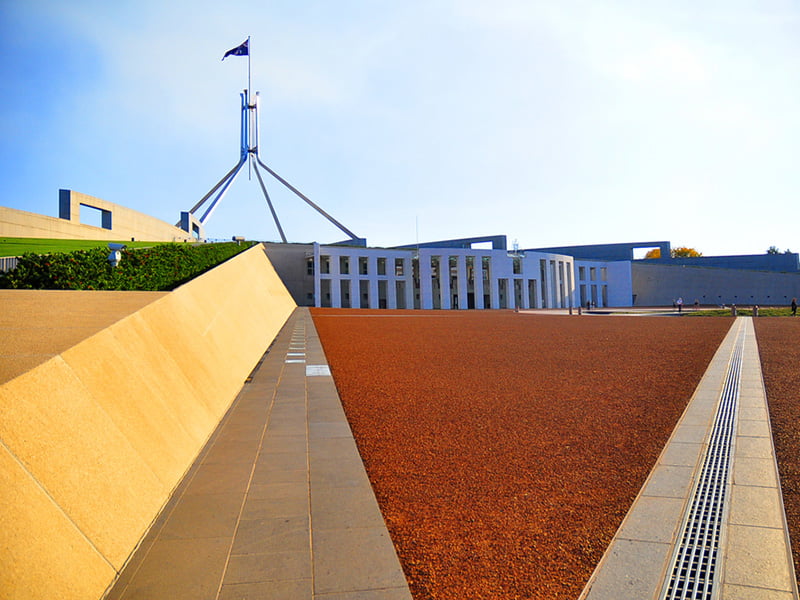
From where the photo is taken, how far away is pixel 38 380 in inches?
99.4

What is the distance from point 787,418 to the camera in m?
→ 5.29

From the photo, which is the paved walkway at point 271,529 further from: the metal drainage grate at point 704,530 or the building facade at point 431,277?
the building facade at point 431,277

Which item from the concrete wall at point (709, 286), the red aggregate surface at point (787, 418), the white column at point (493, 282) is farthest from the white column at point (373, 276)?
the concrete wall at point (709, 286)

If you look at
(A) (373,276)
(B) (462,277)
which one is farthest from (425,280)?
(A) (373,276)

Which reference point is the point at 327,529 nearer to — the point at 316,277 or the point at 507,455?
the point at 507,455

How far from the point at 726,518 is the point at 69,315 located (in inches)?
202

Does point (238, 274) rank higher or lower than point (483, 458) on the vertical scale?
higher

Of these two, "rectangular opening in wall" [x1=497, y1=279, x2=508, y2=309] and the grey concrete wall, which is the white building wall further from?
the grey concrete wall

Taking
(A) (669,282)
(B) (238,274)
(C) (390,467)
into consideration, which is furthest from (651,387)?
(A) (669,282)

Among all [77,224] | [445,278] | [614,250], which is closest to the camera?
[77,224]

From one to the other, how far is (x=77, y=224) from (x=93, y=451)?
2384 cm

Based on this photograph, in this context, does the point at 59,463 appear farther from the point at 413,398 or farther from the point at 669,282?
the point at 669,282

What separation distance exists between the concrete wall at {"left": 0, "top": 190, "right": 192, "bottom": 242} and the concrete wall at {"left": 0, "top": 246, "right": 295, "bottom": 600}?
1776cm

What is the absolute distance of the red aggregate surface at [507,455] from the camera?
2.62 metres
